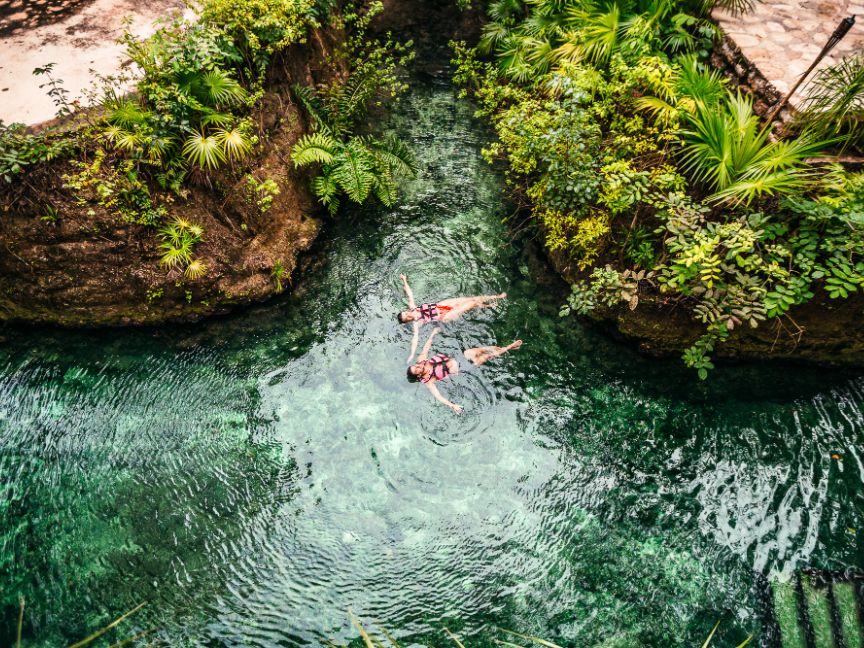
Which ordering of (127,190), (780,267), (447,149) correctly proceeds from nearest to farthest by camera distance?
(780,267)
(127,190)
(447,149)

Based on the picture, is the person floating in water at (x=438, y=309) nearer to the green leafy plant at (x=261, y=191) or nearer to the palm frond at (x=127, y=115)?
the green leafy plant at (x=261, y=191)

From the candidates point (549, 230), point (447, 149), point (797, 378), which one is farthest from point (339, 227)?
point (797, 378)

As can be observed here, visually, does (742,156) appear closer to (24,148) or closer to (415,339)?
(415,339)

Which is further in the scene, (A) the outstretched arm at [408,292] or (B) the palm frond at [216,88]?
(A) the outstretched arm at [408,292]

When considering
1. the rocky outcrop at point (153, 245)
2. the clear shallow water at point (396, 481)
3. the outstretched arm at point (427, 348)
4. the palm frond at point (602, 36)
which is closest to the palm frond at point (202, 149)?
the rocky outcrop at point (153, 245)

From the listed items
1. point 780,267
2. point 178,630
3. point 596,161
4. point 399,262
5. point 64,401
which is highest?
point 596,161

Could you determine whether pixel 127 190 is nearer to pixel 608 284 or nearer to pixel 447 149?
pixel 447 149

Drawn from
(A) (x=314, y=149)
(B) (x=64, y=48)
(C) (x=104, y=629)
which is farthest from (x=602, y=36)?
(C) (x=104, y=629)
